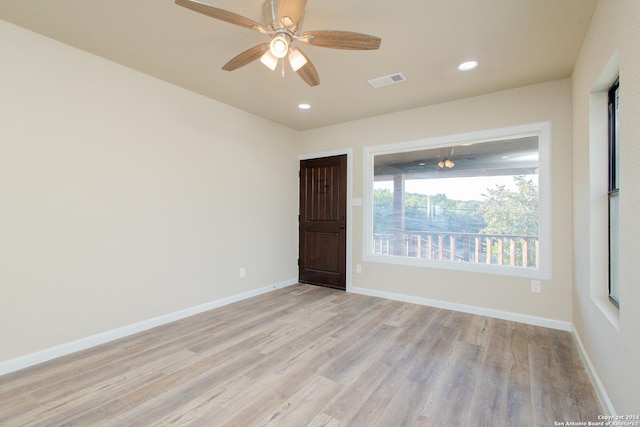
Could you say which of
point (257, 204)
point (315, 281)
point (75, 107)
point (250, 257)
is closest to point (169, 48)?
point (75, 107)

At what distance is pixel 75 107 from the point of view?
8.42ft

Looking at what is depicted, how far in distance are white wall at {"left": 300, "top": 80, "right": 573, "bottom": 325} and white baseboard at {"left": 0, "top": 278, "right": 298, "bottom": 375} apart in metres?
2.14

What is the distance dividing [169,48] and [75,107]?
0.98 metres

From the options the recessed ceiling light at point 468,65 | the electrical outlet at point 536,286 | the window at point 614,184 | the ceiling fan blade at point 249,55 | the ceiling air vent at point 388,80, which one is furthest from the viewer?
the electrical outlet at point 536,286

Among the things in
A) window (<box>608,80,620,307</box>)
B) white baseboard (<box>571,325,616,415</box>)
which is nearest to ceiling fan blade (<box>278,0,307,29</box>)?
window (<box>608,80,620,307</box>)

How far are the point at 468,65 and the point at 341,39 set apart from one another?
5.08 ft

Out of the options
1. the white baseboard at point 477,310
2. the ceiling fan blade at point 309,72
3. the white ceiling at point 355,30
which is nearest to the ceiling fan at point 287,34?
the ceiling fan blade at point 309,72

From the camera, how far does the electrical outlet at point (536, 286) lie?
318 centimetres

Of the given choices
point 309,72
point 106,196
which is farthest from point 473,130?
point 106,196

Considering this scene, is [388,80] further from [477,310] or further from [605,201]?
[477,310]

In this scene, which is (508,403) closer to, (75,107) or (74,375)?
(74,375)

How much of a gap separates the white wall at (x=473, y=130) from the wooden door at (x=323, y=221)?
226mm

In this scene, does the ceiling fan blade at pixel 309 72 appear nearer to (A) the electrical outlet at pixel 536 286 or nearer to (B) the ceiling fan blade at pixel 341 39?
(B) the ceiling fan blade at pixel 341 39

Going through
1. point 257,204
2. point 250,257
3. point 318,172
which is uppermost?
point 318,172
